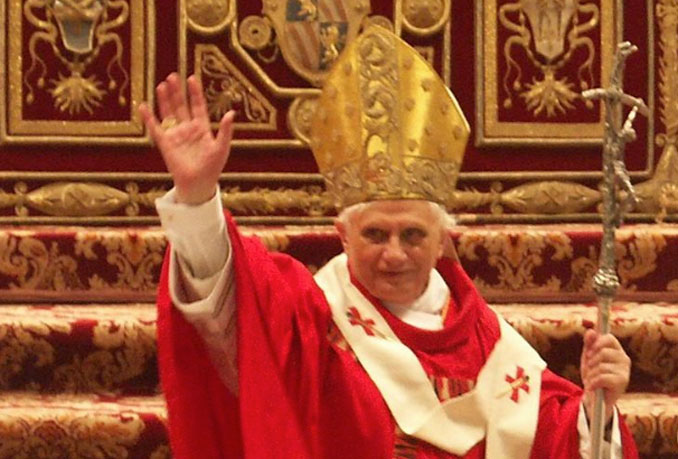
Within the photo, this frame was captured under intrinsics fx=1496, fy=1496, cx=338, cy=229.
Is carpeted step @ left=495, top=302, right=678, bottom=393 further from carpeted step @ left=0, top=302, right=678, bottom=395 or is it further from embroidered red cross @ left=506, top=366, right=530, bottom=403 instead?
embroidered red cross @ left=506, top=366, right=530, bottom=403

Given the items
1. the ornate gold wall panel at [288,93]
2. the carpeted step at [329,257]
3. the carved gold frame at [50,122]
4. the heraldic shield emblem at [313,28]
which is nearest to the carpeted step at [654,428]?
the carpeted step at [329,257]

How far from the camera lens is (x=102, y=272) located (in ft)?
17.3

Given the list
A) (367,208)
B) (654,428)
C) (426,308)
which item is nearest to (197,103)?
(367,208)

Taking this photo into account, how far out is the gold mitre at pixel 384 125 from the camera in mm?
3633

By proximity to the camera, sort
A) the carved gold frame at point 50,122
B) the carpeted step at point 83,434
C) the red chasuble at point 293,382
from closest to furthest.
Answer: the red chasuble at point 293,382 < the carpeted step at point 83,434 < the carved gold frame at point 50,122

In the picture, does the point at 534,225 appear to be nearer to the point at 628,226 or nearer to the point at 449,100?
the point at 628,226

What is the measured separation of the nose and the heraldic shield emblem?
239 centimetres

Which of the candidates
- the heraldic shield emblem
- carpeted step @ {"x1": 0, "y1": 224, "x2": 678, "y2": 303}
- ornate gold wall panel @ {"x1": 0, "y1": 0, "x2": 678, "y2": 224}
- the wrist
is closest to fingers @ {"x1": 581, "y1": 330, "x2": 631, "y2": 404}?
the wrist

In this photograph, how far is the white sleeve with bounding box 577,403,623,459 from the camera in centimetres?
351

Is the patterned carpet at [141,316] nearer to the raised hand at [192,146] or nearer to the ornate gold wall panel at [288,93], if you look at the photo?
the ornate gold wall panel at [288,93]

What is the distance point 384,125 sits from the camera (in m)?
3.68

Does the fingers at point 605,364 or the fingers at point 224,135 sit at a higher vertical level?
the fingers at point 224,135

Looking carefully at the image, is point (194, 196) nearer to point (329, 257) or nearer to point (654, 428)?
point (654, 428)

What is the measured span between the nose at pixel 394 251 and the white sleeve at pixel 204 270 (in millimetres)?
411
